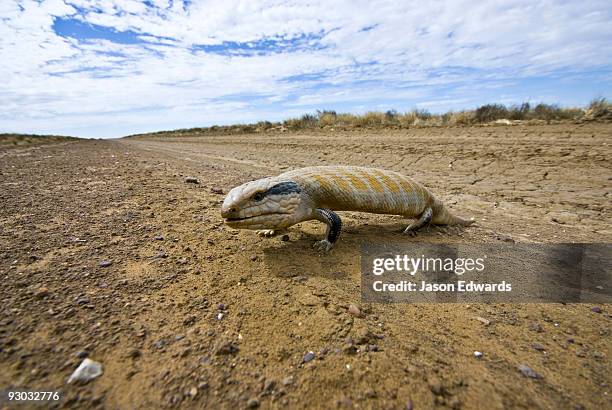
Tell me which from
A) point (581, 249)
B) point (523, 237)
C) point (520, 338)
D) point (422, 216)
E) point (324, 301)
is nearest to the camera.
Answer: point (520, 338)

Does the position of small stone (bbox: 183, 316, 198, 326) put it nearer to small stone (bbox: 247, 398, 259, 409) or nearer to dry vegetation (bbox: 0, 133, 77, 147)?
small stone (bbox: 247, 398, 259, 409)

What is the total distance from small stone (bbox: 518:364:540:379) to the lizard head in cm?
208

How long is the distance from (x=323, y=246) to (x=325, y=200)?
0.56 meters

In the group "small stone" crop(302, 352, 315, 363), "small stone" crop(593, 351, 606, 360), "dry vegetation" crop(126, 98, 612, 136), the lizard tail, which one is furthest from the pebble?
"dry vegetation" crop(126, 98, 612, 136)

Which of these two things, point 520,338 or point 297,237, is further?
point 297,237

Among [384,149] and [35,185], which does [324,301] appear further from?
[384,149]

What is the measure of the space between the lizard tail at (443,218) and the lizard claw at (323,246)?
6.04ft

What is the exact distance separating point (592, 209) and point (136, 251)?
21.7 feet

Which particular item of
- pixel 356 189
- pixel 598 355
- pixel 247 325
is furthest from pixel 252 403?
pixel 356 189

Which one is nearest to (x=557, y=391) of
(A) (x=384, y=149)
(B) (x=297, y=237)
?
(B) (x=297, y=237)

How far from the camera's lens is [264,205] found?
110 inches

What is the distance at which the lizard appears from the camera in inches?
109

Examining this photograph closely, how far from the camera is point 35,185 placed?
514cm

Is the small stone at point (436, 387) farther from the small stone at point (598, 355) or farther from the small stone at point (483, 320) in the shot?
the small stone at point (598, 355)
